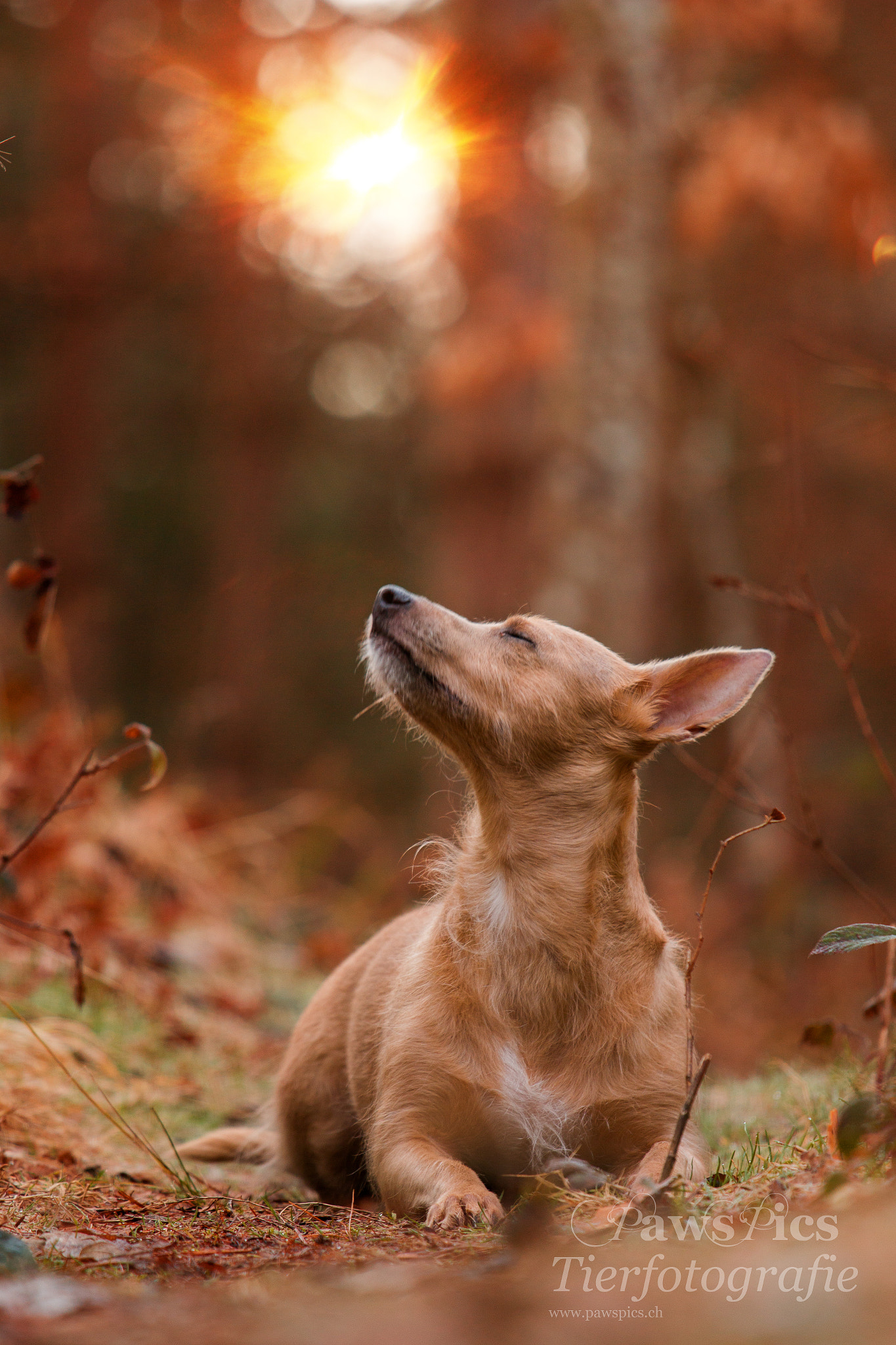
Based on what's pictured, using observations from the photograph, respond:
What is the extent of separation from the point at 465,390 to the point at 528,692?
8.96m

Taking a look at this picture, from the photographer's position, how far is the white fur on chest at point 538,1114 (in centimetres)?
309

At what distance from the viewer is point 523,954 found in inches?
131

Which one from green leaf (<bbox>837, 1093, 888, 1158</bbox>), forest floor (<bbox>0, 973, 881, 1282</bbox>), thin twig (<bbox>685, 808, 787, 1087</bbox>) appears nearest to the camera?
green leaf (<bbox>837, 1093, 888, 1158</bbox>)

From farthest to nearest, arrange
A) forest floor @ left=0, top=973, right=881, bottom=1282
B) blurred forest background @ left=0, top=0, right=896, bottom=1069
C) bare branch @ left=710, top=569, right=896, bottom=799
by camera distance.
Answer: blurred forest background @ left=0, top=0, right=896, bottom=1069 → bare branch @ left=710, top=569, right=896, bottom=799 → forest floor @ left=0, top=973, right=881, bottom=1282

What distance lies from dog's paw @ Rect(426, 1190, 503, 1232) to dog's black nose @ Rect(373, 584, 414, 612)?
5.60 ft

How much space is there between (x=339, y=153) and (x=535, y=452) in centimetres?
629

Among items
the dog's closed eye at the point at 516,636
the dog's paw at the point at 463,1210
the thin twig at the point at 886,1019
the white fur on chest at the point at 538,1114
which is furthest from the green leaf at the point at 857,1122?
the dog's closed eye at the point at 516,636

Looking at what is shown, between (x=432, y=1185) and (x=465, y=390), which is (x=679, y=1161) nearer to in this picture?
(x=432, y=1185)

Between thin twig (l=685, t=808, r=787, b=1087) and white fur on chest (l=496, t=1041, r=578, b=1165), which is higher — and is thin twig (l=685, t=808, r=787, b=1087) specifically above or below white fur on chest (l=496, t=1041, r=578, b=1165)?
above

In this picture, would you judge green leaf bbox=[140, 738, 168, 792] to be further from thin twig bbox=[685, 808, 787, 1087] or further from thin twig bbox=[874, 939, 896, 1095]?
thin twig bbox=[874, 939, 896, 1095]

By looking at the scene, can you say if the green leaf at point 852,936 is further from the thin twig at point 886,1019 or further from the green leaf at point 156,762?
the green leaf at point 156,762

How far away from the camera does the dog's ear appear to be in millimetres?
3465

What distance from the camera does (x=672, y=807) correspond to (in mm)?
14555

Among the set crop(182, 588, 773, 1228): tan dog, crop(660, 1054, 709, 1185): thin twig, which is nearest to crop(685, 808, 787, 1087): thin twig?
crop(660, 1054, 709, 1185): thin twig
